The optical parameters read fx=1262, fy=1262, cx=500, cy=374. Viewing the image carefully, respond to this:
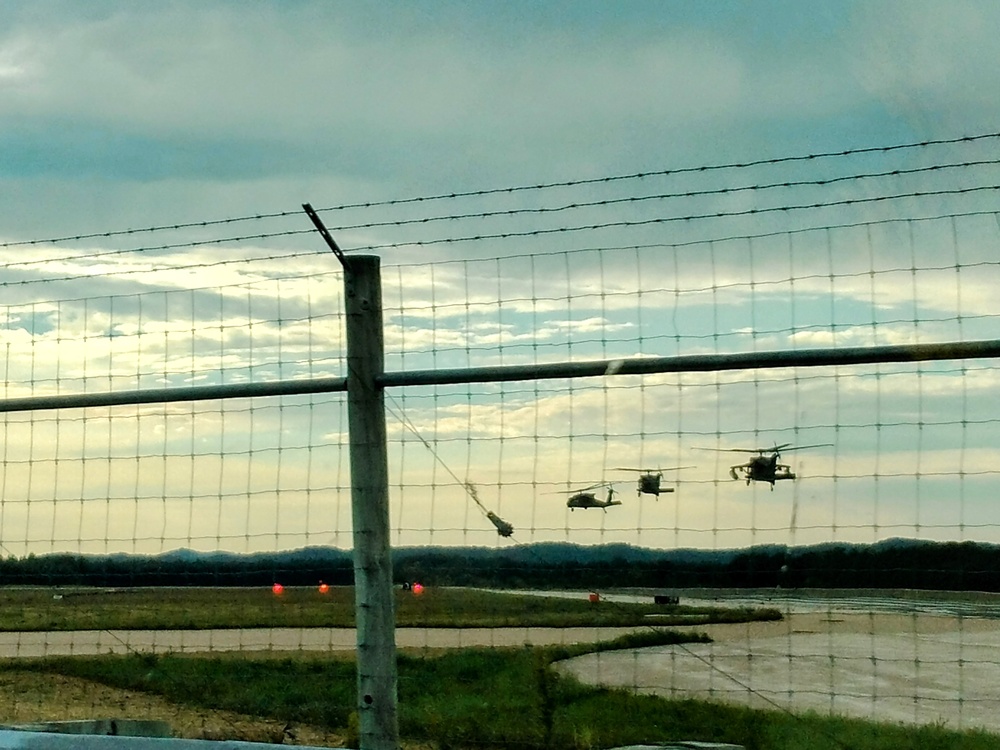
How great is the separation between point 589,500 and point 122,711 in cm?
662

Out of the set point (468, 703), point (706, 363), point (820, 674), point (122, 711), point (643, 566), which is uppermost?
point (706, 363)

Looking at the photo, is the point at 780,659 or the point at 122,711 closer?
the point at 122,711

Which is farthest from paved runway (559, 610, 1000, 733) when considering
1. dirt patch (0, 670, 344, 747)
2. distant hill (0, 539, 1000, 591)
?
distant hill (0, 539, 1000, 591)

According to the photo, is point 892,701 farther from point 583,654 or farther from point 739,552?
point 739,552

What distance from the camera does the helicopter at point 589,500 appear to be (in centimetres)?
511

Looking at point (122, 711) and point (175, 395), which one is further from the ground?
point (175, 395)

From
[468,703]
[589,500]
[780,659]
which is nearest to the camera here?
[589,500]

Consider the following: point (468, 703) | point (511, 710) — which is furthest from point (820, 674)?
point (511, 710)

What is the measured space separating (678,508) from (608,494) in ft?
1.50

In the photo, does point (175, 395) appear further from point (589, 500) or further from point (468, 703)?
point (468, 703)

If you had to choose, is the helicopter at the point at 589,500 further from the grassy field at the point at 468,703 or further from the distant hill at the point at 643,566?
the grassy field at the point at 468,703

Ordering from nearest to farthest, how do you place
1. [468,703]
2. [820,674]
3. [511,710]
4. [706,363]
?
[706,363]
[511,710]
[468,703]
[820,674]

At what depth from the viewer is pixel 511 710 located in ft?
29.8

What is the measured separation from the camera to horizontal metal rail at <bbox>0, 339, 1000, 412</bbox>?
4.54 meters
